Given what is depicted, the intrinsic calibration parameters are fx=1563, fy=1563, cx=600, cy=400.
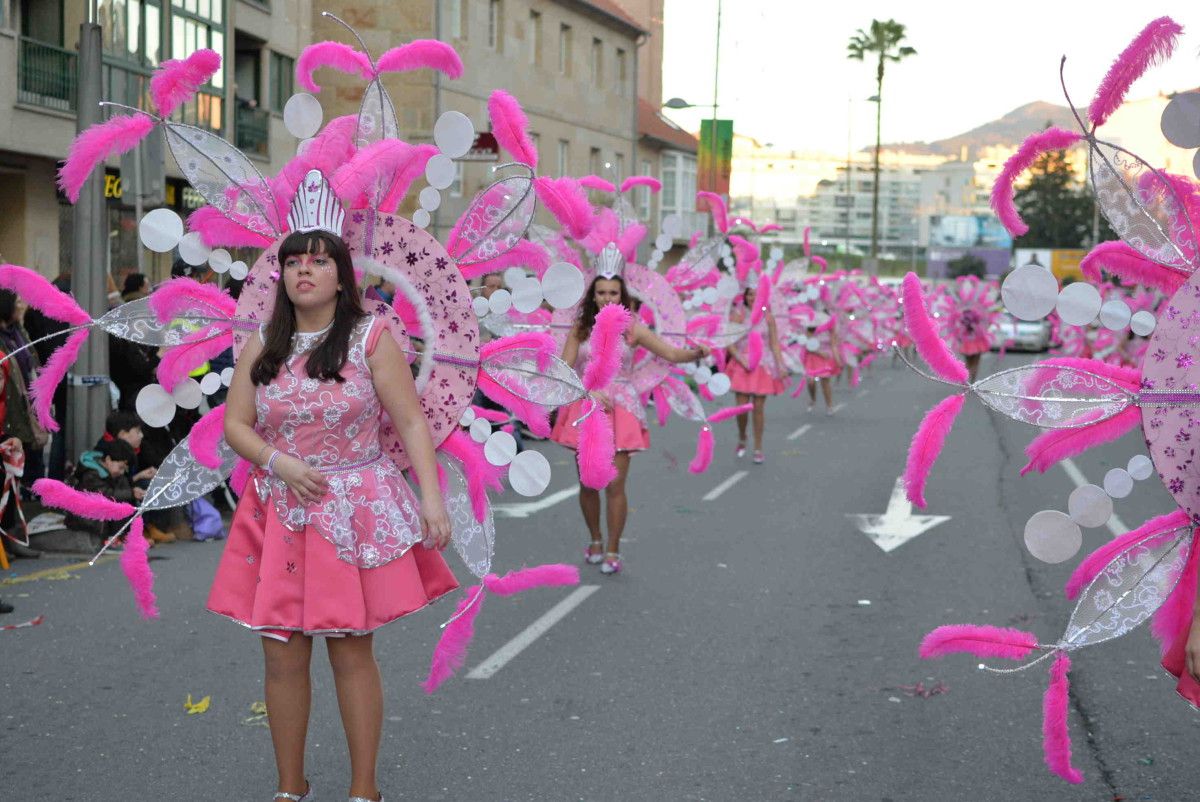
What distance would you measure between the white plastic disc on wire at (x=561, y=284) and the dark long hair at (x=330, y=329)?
857 mm

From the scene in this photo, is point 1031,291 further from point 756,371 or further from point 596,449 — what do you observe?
point 756,371

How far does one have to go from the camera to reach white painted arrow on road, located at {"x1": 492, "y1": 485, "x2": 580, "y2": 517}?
11602 mm

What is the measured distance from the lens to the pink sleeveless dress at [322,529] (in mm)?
4332

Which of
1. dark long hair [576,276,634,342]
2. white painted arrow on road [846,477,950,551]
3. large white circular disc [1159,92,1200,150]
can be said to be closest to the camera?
large white circular disc [1159,92,1200,150]

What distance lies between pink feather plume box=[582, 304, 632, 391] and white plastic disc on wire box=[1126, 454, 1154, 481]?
168cm

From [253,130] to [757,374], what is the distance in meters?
17.8

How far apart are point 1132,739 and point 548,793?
218 cm


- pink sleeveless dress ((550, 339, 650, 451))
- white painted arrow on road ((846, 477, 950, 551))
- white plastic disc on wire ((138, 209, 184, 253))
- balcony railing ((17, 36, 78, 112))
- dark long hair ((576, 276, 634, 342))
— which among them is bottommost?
white painted arrow on road ((846, 477, 950, 551))

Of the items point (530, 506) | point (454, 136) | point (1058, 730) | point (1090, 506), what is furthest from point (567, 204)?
point (530, 506)

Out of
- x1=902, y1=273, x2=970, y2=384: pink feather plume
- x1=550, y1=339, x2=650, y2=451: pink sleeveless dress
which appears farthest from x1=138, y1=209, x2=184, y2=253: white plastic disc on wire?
x1=550, y1=339, x2=650, y2=451: pink sleeveless dress

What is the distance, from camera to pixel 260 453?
435 centimetres

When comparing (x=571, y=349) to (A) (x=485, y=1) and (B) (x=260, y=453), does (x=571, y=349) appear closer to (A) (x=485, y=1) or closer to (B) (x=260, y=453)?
(B) (x=260, y=453)

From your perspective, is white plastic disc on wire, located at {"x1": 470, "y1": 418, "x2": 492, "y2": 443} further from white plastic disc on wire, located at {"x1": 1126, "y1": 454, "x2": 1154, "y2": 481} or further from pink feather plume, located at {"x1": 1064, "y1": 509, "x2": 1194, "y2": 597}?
white plastic disc on wire, located at {"x1": 1126, "y1": 454, "x2": 1154, "y2": 481}

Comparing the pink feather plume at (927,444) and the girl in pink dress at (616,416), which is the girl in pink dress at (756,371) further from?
the pink feather plume at (927,444)
